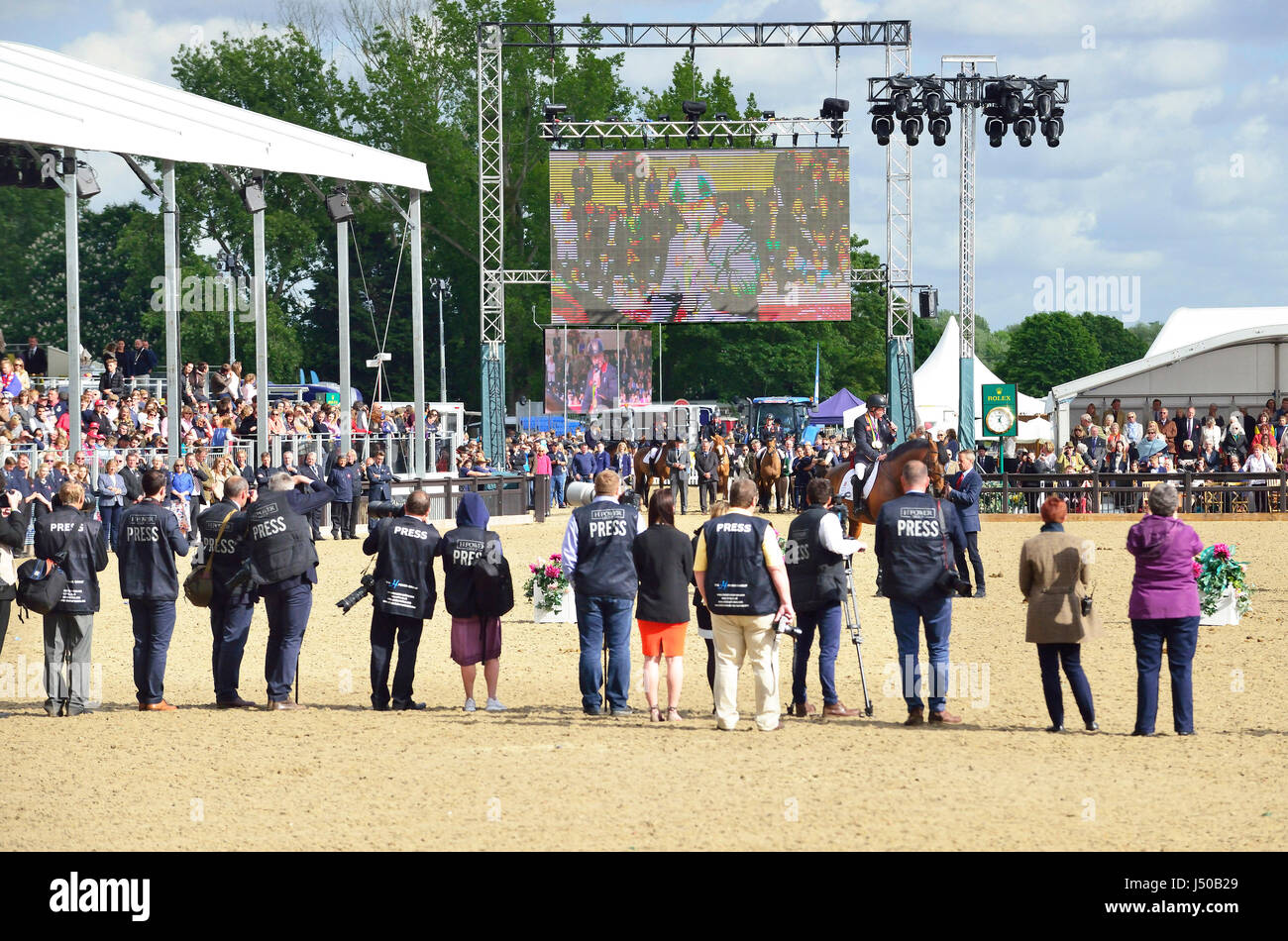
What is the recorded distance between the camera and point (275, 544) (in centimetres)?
1172

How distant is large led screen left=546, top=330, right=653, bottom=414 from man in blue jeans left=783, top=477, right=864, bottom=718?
2959cm

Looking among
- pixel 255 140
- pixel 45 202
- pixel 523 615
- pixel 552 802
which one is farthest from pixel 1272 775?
pixel 45 202

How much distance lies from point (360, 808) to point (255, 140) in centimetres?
2027

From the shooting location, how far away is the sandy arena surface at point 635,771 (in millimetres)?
7961

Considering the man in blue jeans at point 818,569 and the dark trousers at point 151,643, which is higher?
the man in blue jeans at point 818,569

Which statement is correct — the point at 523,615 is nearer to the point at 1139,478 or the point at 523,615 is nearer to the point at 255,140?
the point at 255,140

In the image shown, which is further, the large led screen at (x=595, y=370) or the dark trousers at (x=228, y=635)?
the large led screen at (x=595, y=370)

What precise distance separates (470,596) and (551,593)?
5.47 m

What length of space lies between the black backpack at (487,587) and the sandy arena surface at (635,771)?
0.78 m

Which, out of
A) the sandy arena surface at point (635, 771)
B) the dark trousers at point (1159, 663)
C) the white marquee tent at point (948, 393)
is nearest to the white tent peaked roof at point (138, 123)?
the sandy arena surface at point (635, 771)

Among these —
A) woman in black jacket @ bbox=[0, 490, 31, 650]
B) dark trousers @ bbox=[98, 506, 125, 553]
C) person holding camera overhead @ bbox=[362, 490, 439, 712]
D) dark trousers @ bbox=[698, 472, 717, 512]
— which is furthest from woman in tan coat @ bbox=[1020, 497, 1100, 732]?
dark trousers @ bbox=[698, 472, 717, 512]

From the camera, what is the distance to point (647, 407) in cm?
4412

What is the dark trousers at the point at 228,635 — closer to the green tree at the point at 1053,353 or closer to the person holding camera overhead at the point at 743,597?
the person holding camera overhead at the point at 743,597

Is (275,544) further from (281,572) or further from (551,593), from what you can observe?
(551,593)
